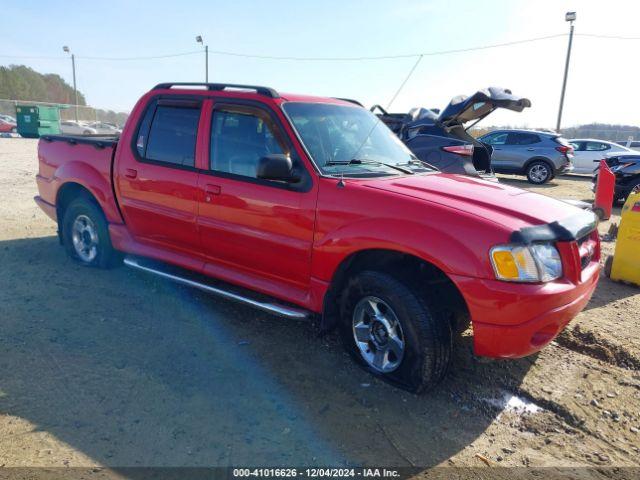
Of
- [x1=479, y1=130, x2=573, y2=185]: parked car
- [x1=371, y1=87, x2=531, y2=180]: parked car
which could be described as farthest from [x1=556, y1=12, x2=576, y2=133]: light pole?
[x1=371, y1=87, x2=531, y2=180]: parked car

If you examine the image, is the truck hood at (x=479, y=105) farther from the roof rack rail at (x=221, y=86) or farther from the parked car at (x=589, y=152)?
the parked car at (x=589, y=152)

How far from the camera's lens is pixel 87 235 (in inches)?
218

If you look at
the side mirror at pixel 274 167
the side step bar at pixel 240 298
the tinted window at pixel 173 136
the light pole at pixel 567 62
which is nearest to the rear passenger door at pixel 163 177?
the tinted window at pixel 173 136

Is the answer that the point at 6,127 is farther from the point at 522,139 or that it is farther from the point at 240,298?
the point at 240,298

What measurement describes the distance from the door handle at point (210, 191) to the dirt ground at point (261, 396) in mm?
1094

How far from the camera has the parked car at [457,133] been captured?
7520mm

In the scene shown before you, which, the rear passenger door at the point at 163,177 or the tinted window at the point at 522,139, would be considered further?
the tinted window at the point at 522,139

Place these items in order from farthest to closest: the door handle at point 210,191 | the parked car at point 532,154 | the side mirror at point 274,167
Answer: the parked car at point 532,154, the door handle at point 210,191, the side mirror at point 274,167

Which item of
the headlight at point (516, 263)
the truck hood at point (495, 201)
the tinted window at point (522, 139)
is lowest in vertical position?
the headlight at point (516, 263)

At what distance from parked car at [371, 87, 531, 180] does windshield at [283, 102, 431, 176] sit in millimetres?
3361

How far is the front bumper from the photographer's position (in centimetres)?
282

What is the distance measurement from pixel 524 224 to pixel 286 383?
189 cm

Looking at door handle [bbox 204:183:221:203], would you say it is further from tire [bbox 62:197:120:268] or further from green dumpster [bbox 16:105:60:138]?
green dumpster [bbox 16:105:60:138]

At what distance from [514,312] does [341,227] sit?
124 cm
